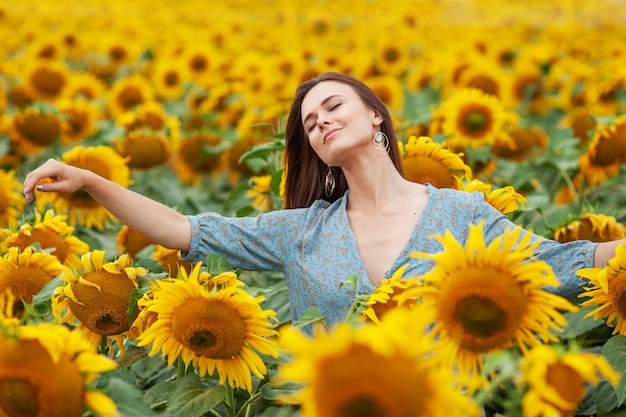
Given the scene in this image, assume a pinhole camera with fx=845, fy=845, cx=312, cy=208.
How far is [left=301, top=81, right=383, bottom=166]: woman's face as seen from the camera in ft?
6.75

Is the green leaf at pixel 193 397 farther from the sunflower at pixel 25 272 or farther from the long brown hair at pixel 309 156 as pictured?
the long brown hair at pixel 309 156

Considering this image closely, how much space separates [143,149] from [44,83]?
110 centimetres

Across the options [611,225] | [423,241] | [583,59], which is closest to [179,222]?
[423,241]

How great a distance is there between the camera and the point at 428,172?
240 centimetres

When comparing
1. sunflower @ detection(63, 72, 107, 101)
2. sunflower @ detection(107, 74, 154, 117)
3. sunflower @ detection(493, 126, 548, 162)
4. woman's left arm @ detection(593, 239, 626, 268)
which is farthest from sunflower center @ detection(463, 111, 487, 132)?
sunflower @ detection(63, 72, 107, 101)

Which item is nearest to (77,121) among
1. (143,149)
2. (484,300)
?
(143,149)

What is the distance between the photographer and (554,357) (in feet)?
3.92

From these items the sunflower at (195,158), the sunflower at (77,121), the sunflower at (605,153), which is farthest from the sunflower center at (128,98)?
the sunflower at (605,153)

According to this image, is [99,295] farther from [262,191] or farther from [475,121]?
[475,121]

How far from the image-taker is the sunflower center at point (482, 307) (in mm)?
1369

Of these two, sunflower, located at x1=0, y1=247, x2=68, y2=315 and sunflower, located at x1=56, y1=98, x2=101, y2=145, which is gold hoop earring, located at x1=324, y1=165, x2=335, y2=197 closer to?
sunflower, located at x1=0, y1=247, x2=68, y2=315

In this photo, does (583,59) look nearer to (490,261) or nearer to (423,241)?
(423,241)

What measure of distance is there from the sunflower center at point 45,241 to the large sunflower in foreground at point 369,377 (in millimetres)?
1272

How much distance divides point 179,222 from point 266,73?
2.97 meters
